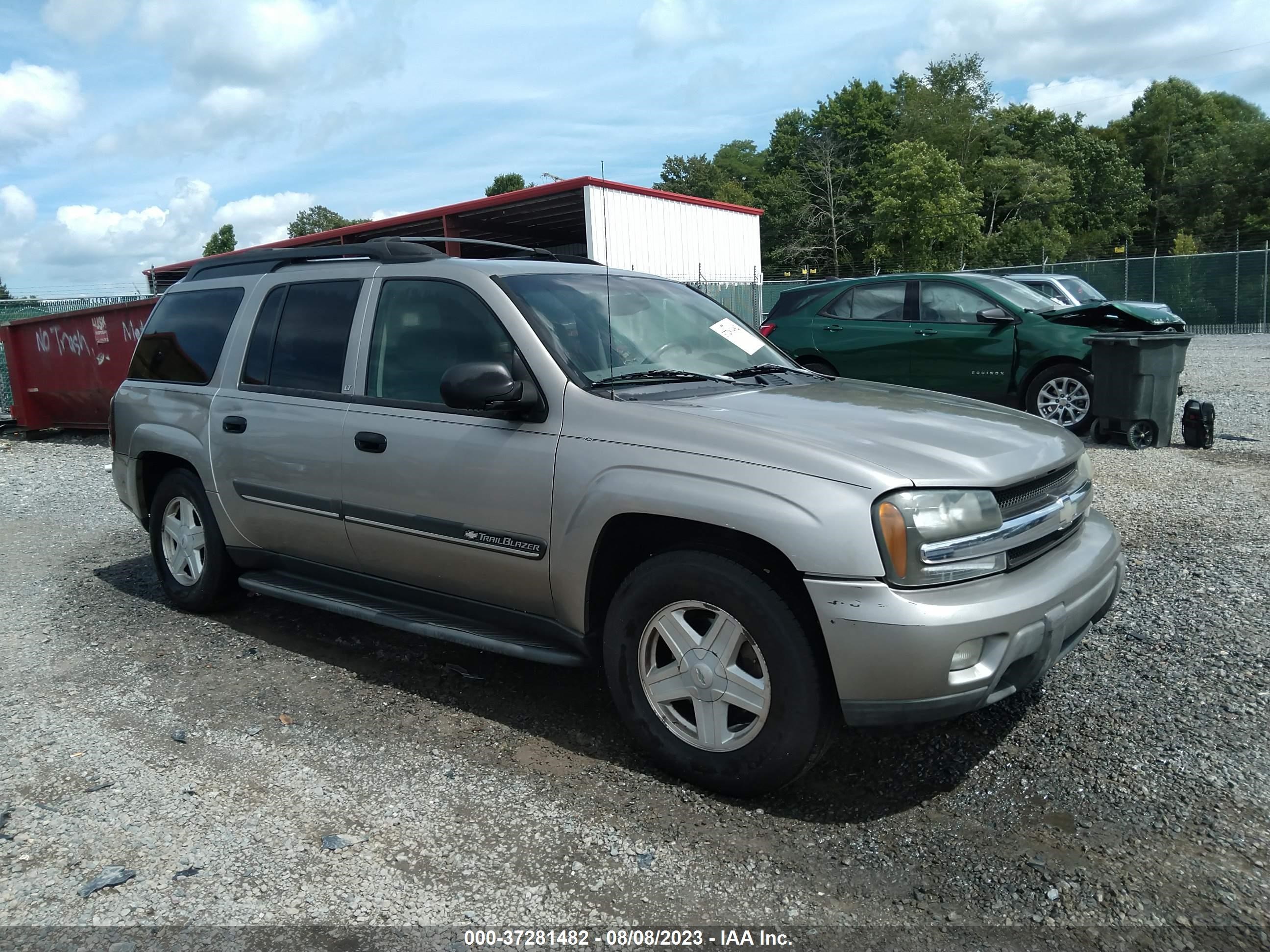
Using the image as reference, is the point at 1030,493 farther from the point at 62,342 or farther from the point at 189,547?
the point at 62,342

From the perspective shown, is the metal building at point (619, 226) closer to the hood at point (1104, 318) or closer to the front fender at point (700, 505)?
the hood at point (1104, 318)

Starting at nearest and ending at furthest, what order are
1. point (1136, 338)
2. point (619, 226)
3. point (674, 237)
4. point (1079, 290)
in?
1. point (1136, 338)
2. point (1079, 290)
3. point (619, 226)
4. point (674, 237)

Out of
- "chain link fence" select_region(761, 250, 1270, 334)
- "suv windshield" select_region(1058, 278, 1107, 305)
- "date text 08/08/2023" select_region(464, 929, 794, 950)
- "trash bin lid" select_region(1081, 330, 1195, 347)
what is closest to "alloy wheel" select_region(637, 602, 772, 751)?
"date text 08/08/2023" select_region(464, 929, 794, 950)

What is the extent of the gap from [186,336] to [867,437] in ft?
12.7

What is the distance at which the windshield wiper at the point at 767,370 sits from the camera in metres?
4.07

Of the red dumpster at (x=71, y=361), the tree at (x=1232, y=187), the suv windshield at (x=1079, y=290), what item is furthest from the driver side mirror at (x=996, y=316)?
the tree at (x=1232, y=187)

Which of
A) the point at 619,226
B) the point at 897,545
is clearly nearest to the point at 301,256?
the point at 897,545

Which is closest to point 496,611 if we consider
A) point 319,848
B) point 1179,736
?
point 319,848

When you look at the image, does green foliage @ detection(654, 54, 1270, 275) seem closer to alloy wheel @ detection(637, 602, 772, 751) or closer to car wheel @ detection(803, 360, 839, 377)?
car wheel @ detection(803, 360, 839, 377)

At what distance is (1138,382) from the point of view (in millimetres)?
8852

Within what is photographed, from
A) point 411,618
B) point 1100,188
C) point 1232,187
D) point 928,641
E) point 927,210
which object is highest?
point 1100,188

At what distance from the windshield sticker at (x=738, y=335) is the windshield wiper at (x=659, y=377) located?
463 millimetres

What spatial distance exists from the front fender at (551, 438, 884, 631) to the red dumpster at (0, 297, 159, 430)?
10.6 m

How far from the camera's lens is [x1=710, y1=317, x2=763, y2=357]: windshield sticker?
14.3 ft
